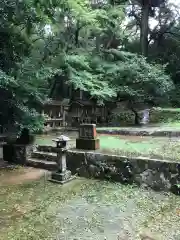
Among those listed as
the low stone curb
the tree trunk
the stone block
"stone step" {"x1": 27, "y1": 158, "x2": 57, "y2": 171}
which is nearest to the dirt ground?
"stone step" {"x1": 27, "y1": 158, "x2": 57, "y2": 171}

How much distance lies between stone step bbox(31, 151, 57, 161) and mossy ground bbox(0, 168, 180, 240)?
3.84ft

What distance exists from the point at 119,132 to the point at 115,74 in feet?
9.11

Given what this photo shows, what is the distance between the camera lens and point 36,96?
6.59 meters

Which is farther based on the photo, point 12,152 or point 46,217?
point 12,152

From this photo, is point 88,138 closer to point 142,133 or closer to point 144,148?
point 144,148

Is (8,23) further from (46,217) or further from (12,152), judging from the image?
(46,217)

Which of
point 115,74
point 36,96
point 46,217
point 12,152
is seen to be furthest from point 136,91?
point 46,217

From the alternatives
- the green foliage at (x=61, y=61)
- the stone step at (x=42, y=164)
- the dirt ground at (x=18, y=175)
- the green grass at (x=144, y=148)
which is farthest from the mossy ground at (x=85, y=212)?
the green foliage at (x=61, y=61)

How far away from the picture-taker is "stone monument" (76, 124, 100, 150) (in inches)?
221

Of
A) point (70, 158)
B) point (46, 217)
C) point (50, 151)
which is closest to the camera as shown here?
point (46, 217)

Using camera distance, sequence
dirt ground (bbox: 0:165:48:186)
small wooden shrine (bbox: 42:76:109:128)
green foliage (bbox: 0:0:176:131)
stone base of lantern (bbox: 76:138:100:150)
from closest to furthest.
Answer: dirt ground (bbox: 0:165:48:186), stone base of lantern (bbox: 76:138:100:150), green foliage (bbox: 0:0:176:131), small wooden shrine (bbox: 42:76:109:128)

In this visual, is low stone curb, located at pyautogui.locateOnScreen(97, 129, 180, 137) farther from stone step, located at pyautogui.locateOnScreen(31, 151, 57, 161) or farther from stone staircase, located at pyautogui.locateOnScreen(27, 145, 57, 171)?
stone step, located at pyautogui.locateOnScreen(31, 151, 57, 161)

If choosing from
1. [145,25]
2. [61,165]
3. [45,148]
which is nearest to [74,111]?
[45,148]

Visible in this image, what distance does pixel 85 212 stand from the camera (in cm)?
373
